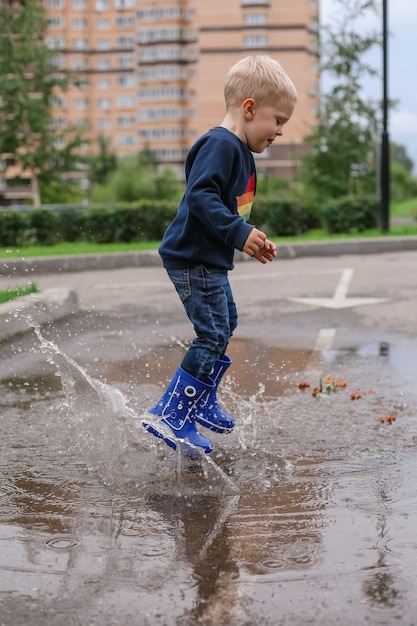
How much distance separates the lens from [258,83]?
344 centimetres

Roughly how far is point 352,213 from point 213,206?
14.1 metres

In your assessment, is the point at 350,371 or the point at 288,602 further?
the point at 350,371

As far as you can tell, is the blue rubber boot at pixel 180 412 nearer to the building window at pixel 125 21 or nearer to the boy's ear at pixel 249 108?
the boy's ear at pixel 249 108

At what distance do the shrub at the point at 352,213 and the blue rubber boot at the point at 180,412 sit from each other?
13920mm

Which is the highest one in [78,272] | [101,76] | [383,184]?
[101,76]

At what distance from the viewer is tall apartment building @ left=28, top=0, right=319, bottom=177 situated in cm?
10544

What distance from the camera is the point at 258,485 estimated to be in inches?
124

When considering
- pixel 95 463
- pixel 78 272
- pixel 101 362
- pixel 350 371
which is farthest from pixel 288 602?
pixel 78 272

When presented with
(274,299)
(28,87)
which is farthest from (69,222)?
(28,87)

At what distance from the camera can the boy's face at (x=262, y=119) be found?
11.4 feet

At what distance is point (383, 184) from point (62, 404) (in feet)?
39.9

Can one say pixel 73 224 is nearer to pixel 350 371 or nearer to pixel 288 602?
pixel 350 371

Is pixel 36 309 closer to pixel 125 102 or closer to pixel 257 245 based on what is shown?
pixel 257 245

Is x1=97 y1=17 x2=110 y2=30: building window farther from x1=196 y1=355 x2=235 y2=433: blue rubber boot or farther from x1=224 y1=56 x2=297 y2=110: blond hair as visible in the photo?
x1=196 y1=355 x2=235 y2=433: blue rubber boot
